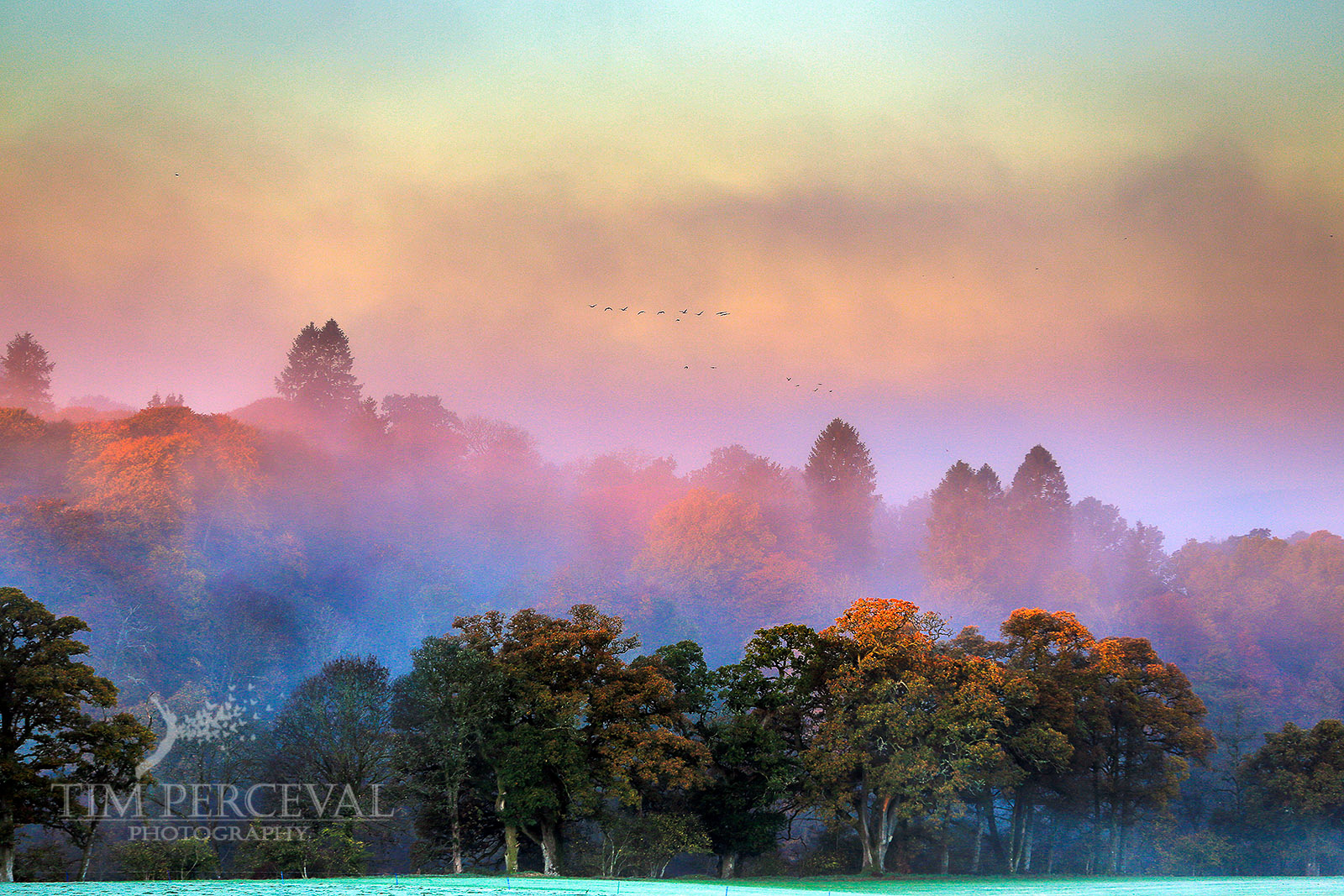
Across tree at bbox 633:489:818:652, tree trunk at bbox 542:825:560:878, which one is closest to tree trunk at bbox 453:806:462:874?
tree trunk at bbox 542:825:560:878

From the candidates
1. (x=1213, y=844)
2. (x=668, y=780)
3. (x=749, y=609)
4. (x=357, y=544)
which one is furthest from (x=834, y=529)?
(x=668, y=780)

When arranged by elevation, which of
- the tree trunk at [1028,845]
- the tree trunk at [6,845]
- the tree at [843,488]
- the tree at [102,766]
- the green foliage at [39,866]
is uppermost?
the tree at [843,488]

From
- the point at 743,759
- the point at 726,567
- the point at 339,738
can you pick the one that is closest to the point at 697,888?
the point at 743,759

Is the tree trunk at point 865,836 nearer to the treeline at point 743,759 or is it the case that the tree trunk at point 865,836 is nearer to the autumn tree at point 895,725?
the autumn tree at point 895,725

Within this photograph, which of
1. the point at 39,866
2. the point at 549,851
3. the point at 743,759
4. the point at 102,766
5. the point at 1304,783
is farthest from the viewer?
the point at 1304,783

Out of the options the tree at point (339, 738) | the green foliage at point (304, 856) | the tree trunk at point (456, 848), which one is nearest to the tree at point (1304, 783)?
the tree trunk at point (456, 848)

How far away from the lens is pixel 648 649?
4963 inches

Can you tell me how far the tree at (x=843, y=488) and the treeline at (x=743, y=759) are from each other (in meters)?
85.2

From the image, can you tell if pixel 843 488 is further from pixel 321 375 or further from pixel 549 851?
pixel 549 851

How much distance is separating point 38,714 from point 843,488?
13187cm

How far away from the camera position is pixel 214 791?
62719mm

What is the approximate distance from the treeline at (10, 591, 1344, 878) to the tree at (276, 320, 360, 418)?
88.7 meters

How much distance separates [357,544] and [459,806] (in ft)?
228

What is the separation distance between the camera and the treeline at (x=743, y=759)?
5731cm
